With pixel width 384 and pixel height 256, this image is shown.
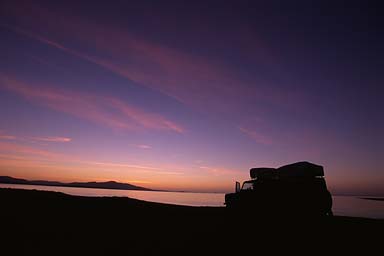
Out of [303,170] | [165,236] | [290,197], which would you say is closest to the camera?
[165,236]

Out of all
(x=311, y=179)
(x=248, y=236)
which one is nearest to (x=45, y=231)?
(x=248, y=236)

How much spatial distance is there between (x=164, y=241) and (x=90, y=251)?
3.06 meters

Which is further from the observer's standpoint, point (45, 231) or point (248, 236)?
point (248, 236)

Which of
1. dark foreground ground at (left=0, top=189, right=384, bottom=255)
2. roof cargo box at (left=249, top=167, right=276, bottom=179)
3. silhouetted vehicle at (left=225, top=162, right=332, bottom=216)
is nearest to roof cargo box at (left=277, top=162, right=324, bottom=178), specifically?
silhouetted vehicle at (left=225, top=162, right=332, bottom=216)

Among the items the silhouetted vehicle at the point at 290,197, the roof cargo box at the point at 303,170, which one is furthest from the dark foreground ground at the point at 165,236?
the roof cargo box at the point at 303,170

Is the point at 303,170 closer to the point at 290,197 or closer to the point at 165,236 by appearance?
the point at 290,197

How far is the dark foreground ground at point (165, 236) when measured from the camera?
9.12 meters

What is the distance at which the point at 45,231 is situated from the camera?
10.8m

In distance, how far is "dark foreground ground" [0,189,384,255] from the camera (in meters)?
9.12

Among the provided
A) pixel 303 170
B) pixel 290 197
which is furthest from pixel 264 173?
pixel 290 197

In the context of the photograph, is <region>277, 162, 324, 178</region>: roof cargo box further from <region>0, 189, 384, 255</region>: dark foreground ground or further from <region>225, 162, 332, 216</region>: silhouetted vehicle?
<region>0, 189, 384, 255</region>: dark foreground ground

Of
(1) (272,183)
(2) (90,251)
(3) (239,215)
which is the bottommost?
(2) (90,251)

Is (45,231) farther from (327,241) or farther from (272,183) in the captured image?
(327,241)

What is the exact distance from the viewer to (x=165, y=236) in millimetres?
11688
